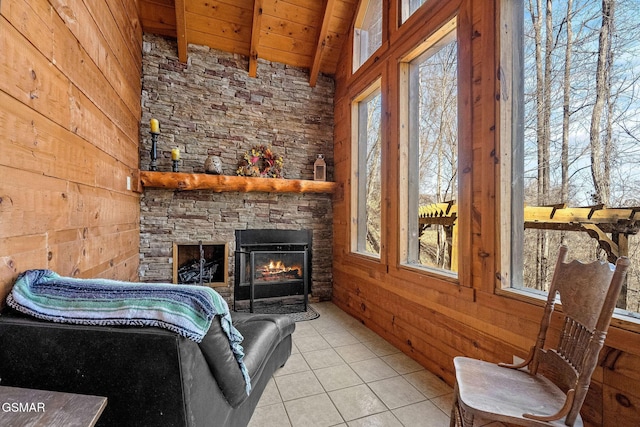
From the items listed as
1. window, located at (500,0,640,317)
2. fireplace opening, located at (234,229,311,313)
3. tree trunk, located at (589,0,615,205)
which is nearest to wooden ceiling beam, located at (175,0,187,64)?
fireplace opening, located at (234,229,311,313)

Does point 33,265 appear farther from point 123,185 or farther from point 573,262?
point 573,262

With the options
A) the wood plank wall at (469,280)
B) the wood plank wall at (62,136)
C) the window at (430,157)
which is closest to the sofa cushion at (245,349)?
the wood plank wall at (62,136)

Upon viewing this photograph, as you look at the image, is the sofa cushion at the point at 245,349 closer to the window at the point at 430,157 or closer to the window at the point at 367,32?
the window at the point at 430,157

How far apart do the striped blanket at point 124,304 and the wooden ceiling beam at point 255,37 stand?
138 inches

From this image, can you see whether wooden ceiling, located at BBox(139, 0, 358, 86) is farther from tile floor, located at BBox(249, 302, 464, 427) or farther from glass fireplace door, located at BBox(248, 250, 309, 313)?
tile floor, located at BBox(249, 302, 464, 427)

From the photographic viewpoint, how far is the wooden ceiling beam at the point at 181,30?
317cm

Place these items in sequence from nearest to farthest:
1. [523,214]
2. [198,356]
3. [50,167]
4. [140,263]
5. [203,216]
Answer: [198,356] < [50,167] < [523,214] < [140,263] < [203,216]

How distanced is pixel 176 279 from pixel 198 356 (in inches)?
117

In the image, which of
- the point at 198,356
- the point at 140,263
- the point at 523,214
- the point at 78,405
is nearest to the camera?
the point at 78,405

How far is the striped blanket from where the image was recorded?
3.18ft

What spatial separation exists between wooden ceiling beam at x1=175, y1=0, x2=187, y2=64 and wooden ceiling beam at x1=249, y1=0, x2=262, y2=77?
78 centimetres

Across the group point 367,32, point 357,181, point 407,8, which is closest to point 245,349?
point 357,181

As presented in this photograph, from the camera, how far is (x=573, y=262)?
1355 mm

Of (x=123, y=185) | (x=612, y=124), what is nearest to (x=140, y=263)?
(x=123, y=185)
